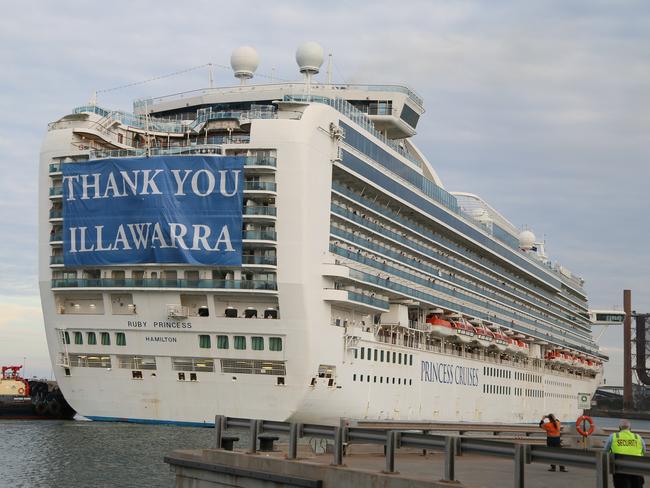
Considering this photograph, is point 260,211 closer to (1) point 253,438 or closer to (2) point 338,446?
(1) point 253,438

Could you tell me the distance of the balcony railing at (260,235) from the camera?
51688 mm

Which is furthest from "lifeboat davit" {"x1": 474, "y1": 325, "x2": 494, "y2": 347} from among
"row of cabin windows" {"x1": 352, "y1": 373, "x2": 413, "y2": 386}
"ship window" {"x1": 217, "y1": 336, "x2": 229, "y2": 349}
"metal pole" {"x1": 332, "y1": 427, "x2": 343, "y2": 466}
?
"metal pole" {"x1": 332, "y1": 427, "x2": 343, "y2": 466}

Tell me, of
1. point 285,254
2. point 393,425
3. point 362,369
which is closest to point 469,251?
point 362,369

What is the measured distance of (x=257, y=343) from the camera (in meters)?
51.2

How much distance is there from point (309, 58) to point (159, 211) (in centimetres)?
1749

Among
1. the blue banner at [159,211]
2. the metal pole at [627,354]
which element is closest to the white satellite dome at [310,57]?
the blue banner at [159,211]

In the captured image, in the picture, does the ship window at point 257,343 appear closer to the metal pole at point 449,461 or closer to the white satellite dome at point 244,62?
the white satellite dome at point 244,62

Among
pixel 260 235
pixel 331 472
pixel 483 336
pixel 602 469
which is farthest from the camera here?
pixel 483 336

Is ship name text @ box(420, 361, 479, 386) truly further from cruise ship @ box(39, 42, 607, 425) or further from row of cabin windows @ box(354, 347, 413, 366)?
cruise ship @ box(39, 42, 607, 425)

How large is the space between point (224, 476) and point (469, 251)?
2551 inches

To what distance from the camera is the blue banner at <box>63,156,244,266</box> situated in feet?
170

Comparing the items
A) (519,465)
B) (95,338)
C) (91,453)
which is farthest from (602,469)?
(95,338)

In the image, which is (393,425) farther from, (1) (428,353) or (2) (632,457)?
(1) (428,353)

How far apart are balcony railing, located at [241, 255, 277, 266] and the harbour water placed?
8771 millimetres
